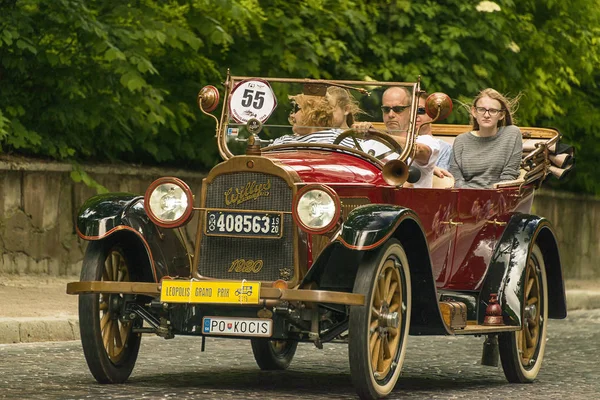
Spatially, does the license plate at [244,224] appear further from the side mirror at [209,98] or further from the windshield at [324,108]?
the side mirror at [209,98]

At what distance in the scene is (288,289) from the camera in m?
7.62

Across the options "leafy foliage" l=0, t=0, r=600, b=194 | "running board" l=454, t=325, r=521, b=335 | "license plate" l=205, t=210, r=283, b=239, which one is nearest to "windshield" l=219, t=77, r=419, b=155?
"license plate" l=205, t=210, r=283, b=239

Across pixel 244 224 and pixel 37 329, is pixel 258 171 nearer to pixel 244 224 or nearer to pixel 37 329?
pixel 244 224

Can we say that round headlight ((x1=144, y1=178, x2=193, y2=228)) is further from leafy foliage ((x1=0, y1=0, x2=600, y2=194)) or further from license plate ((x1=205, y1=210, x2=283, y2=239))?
leafy foliage ((x1=0, y1=0, x2=600, y2=194))

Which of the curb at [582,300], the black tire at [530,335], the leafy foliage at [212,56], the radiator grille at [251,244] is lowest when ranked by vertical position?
the curb at [582,300]

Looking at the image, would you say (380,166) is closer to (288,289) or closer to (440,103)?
(440,103)

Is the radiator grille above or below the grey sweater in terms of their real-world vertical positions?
below

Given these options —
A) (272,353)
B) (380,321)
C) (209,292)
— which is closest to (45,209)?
(272,353)

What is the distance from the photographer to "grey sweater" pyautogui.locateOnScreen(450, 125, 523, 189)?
995 centimetres

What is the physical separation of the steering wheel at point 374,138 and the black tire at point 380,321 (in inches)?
42.4

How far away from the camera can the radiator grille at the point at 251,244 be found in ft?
26.1

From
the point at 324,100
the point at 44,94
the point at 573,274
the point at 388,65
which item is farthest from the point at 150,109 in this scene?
the point at 573,274

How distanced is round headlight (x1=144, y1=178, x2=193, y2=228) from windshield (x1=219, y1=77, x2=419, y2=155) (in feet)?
3.26

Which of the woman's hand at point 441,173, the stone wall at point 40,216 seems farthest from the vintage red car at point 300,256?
the stone wall at point 40,216
